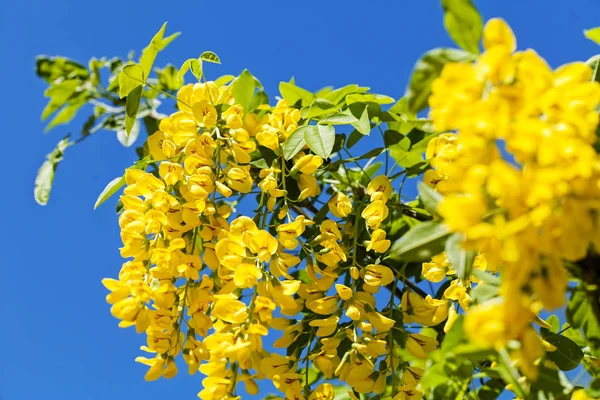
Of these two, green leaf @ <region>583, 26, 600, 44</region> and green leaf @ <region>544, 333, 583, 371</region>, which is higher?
green leaf @ <region>583, 26, 600, 44</region>

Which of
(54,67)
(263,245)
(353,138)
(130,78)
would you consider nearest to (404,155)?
Result: (353,138)

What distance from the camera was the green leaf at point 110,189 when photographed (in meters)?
1.24

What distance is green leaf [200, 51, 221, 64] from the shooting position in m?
1.16

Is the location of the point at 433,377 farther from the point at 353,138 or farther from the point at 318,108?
the point at 353,138

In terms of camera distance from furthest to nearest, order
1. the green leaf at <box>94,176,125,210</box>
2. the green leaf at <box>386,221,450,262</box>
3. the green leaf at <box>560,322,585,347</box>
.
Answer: the green leaf at <box>94,176,125,210</box>
the green leaf at <box>560,322,585,347</box>
the green leaf at <box>386,221,450,262</box>

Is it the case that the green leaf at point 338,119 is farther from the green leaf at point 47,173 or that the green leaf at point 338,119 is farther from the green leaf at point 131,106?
the green leaf at point 47,173

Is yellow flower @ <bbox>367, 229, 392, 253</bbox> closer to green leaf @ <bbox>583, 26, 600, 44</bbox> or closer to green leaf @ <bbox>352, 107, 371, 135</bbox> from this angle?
green leaf @ <bbox>352, 107, 371, 135</bbox>

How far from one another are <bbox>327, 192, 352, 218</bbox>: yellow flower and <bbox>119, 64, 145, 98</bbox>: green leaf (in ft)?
1.40

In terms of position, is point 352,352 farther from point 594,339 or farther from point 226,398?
point 594,339

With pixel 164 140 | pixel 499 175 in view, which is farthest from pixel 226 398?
pixel 499 175

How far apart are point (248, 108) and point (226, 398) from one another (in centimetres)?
60

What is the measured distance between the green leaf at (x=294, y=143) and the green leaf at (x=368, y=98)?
137 millimetres

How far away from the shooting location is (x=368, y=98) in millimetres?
1234

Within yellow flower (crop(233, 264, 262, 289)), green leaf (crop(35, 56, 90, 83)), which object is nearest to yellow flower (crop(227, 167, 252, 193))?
yellow flower (crop(233, 264, 262, 289))
